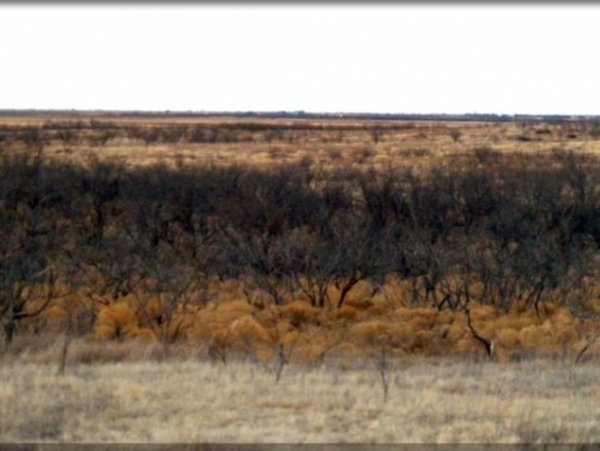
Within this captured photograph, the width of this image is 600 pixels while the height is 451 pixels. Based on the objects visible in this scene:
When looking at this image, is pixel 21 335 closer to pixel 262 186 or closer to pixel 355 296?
pixel 355 296

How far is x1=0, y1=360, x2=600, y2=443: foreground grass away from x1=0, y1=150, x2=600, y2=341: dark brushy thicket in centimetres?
386

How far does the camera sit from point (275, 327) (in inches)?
533

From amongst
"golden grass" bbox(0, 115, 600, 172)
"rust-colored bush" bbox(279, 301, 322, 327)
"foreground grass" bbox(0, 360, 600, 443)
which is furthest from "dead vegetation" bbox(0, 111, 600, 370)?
"golden grass" bbox(0, 115, 600, 172)

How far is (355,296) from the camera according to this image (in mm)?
16047

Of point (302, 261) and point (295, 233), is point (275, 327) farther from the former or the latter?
point (295, 233)

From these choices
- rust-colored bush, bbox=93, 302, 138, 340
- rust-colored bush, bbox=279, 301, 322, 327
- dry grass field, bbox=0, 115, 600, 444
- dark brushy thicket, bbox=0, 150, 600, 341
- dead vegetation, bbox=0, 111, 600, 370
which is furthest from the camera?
dark brushy thicket, bbox=0, 150, 600, 341

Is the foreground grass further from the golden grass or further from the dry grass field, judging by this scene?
the golden grass

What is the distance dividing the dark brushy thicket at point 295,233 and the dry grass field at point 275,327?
6 cm

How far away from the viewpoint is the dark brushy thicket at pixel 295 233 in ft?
50.4

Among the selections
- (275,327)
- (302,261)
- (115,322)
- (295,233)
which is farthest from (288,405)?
(295,233)

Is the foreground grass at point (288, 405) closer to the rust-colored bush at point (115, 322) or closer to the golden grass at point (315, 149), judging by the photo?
the rust-colored bush at point (115, 322)

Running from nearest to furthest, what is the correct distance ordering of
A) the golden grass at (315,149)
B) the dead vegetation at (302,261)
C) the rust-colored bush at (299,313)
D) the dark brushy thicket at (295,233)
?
the dead vegetation at (302,261), the rust-colored bush at (299,313), the dark brushy thicket at (295,233), the golden grass at (315,149)

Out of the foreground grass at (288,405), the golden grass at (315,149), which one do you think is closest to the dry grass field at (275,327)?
the foreground grass at (288,405)

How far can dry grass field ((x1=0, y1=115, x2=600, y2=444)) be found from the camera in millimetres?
6777
